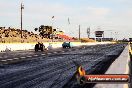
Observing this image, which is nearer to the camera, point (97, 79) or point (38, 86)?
point (97, 79)

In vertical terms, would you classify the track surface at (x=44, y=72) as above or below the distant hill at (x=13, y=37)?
below

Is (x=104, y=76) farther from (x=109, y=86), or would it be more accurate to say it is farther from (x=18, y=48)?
(x=18, y=48)

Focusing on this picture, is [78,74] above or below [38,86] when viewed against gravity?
above

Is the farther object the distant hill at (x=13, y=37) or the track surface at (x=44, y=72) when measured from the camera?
the distant hill at (x=13, y=37)

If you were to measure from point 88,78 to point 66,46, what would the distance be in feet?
231

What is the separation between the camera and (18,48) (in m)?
61.3

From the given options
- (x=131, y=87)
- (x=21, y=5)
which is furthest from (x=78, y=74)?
(x=21, y=5)

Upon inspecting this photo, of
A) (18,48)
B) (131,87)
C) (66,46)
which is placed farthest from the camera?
(66,46)

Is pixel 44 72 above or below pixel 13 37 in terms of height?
below

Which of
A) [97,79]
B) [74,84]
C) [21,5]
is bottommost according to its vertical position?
[74,84]

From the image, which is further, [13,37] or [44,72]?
[13,37]

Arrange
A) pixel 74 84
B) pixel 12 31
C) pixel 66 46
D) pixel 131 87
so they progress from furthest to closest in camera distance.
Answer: pixel 12 31
pixel 66 46
pixel 74 84
pixel 131 87

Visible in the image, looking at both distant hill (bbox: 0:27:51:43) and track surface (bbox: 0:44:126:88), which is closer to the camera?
track surface (bbox: 0:44:126:88)

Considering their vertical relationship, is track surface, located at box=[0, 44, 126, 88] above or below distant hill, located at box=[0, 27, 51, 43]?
below
